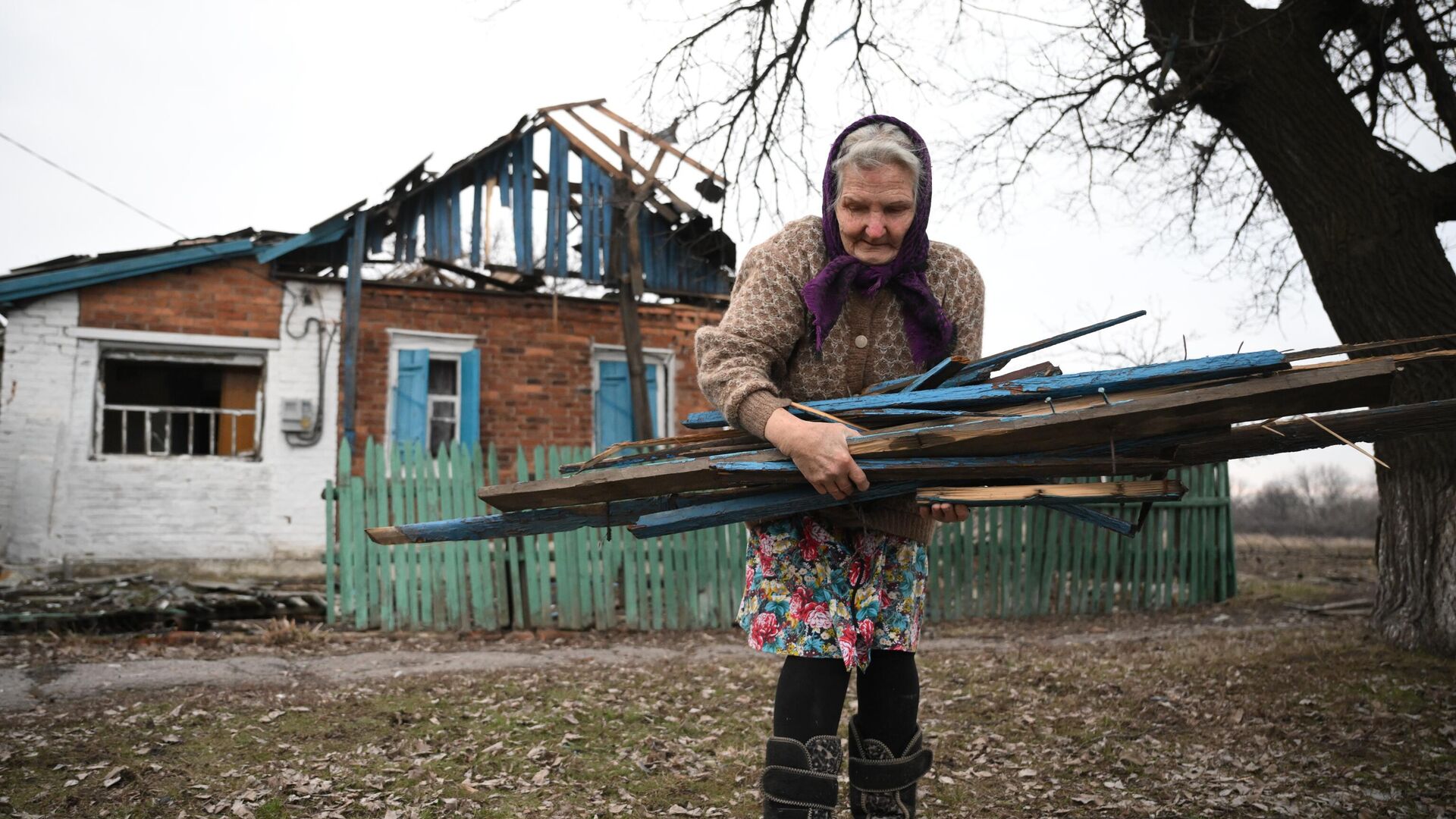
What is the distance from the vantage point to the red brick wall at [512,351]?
1161cm

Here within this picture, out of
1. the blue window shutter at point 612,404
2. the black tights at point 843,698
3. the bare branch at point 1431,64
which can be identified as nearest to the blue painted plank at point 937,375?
the black tights at point 843,698

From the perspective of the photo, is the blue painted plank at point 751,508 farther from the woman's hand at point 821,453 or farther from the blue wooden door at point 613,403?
the blue wooden door at point 613,403

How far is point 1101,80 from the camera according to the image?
621 centimetres

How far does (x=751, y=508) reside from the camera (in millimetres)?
2168

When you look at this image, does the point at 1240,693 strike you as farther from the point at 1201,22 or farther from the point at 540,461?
the point at 540,461

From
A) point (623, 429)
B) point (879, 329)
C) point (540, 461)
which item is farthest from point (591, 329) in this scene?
point (879, 329)

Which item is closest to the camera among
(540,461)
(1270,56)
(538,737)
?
(538,737)

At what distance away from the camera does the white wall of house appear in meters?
10.3

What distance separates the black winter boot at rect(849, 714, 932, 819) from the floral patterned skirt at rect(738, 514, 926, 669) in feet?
0.77

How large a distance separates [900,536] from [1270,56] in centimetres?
481

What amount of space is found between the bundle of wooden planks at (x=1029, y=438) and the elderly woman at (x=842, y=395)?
3.8 inches

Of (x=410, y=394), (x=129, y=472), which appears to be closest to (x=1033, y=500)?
(x=410, y=394)

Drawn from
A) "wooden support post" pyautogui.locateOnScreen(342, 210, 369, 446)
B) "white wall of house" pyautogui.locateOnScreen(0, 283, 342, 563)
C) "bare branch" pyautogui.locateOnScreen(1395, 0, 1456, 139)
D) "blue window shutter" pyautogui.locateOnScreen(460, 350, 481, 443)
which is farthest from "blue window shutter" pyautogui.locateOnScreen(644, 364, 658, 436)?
"bare branch" pyautogui.locateOnScreen(1395, 0, 1456, 139)

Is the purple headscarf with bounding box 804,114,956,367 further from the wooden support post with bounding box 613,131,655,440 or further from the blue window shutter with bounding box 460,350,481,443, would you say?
the blue window shutter with bounding box 460,350,481,443
